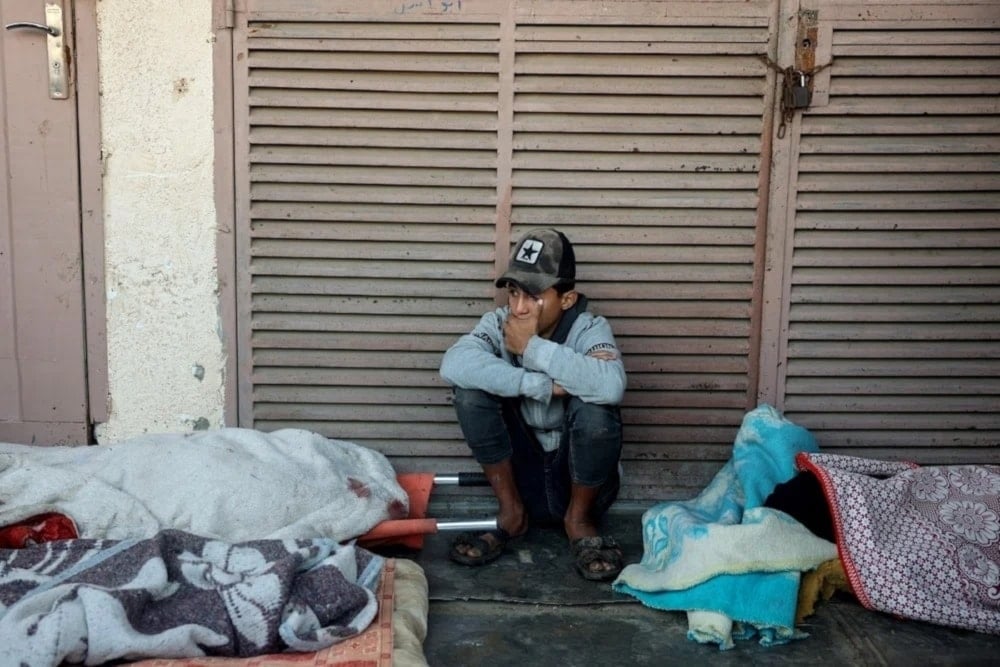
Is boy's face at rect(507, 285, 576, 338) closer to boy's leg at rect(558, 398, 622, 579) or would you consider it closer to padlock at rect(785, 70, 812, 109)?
boy's leg at rect(558, 398, 622, 579)

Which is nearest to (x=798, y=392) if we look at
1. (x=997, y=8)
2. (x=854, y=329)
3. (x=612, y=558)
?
(x=854, y=329)

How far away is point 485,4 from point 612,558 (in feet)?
6.99

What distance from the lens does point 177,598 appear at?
2.80 m

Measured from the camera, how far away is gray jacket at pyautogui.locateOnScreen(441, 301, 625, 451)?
11.5 feet

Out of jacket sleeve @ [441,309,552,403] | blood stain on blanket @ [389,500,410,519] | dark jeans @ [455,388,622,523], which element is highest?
jacket sleeve @ [441,309,552,403]

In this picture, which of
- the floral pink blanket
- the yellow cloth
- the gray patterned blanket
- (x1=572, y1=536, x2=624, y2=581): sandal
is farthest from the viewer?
(x1=572, y1=536, x2=624, y2=581): sandal

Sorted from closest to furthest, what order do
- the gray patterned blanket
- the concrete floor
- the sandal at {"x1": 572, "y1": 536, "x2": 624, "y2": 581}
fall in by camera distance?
the gray patterned blanket < the concrete floor < the sandal at {"x1": 572, "y1": 536, "x2": 624, "y2": 581}

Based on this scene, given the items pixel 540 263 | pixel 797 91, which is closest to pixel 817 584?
pixel 540 263

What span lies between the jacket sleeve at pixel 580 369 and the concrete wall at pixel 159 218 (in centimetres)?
131

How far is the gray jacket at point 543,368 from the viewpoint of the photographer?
3506 mm

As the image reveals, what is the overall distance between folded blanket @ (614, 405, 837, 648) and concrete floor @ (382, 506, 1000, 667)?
0.19ft

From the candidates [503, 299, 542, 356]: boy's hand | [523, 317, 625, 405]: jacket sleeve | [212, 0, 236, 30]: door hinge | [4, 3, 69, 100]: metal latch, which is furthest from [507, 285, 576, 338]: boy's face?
[4, 3, 69, 100]: metal latch

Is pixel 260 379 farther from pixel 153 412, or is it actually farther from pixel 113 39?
pixel 113 39

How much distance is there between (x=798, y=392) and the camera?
4012 millimetres
